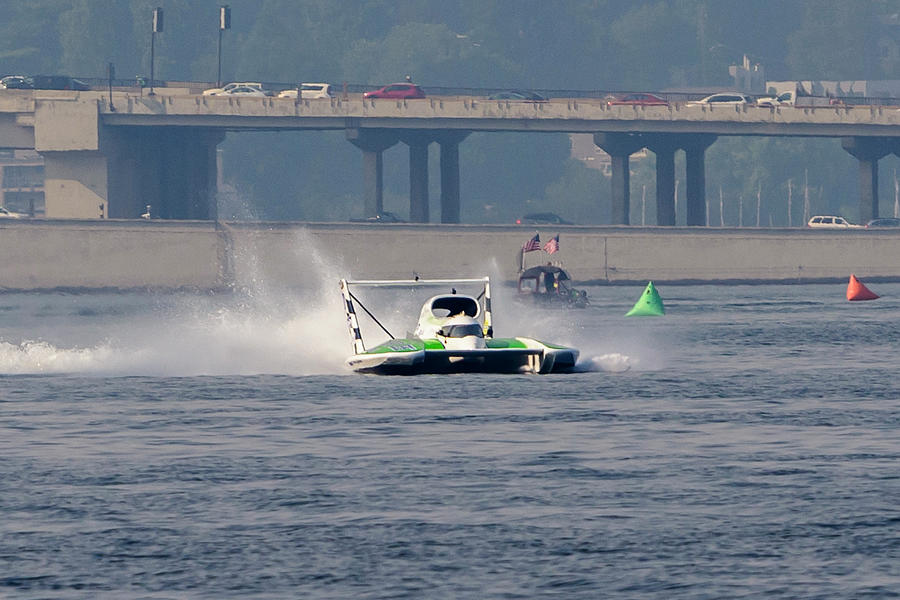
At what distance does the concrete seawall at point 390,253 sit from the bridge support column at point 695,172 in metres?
10.2

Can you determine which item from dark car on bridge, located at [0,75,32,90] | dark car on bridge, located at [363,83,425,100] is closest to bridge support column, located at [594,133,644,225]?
dark car on bridge, located at [363,83,425,100]

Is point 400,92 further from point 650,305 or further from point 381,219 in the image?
point 650,305

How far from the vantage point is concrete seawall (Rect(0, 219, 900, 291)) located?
143125 millimetres

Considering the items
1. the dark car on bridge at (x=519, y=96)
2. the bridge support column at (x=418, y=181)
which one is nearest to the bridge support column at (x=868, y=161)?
the dark car on bridge at (x=519, y=96)

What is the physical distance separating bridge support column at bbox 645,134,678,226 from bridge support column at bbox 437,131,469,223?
1571 cm

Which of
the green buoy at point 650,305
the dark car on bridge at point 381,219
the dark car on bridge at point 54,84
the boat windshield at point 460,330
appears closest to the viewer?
the boat windshield at point 460,330

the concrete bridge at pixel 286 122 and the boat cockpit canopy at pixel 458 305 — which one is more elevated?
the concrete bridge at pixel 286 122

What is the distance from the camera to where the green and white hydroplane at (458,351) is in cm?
5194

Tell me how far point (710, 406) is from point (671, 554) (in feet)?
68.6

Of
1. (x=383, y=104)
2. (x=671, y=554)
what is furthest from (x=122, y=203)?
(x=671, y=554)

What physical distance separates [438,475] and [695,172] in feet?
405

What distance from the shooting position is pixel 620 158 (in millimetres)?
154250

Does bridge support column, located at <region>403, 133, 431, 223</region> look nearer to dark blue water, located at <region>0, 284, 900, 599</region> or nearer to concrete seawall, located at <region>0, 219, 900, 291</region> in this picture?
concrete seawall, located at <region>0, 219, 900, 291</region>

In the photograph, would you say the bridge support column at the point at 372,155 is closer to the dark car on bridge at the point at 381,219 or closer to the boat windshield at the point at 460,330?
the dark car on bridge at the point at 381,219
